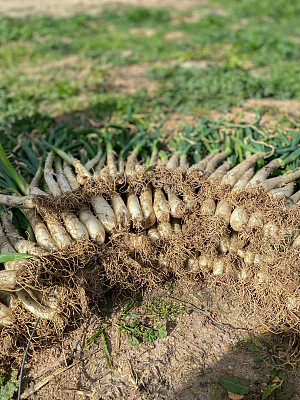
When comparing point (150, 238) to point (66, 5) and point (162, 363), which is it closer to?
point (162, 363)

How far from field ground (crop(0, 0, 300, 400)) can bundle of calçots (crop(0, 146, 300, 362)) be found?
27 centimetres

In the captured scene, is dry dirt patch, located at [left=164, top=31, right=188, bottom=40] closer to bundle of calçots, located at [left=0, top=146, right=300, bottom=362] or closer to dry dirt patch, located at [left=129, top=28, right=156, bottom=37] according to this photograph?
dry dirt patch, located at [left=129, top=28, right=156, bottom=37]

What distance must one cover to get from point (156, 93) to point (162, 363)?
4403mm

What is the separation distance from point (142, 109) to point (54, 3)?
24.7 feet

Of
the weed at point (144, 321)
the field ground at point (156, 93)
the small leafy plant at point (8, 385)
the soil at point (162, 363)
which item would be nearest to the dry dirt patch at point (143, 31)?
the field ground at point (156, 93)

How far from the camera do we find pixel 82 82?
6.55 m

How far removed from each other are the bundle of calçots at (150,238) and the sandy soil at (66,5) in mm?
8722

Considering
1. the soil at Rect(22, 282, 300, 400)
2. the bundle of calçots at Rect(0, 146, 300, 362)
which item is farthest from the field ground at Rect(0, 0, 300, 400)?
the bundle of calçots at Rect(0, 146, 300, 362)

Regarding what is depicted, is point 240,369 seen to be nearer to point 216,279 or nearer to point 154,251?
point 216,279

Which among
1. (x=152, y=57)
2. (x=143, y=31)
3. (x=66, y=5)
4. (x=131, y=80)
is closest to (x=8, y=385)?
(x=131, y=80)

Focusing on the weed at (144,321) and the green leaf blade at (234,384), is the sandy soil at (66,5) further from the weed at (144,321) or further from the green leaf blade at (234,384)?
the green leaf blade at (234,384)

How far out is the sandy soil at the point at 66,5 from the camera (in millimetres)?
10402

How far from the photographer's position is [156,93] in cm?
609

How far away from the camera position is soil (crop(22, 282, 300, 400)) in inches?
101
